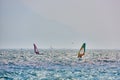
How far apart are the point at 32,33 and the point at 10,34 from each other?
3.16 ft

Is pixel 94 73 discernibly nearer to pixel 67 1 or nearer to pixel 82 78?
pixel 82 78

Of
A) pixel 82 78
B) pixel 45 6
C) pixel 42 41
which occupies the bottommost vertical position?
pixel 82 78

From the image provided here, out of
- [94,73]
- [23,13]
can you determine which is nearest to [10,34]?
[23,13]

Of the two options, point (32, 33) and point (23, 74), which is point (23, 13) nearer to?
point (32, 33)

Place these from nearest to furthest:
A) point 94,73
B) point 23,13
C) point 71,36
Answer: point 94,73, point 23,13, point 71,36

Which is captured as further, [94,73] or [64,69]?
[64,69]

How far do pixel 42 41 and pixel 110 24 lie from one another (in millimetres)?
3080

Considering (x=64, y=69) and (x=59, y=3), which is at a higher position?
(x=59, y=3)

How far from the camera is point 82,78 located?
469 inches

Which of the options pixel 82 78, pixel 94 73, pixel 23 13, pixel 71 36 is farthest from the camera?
pixel 71 36

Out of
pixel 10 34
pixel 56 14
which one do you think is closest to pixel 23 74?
pixel 10 34

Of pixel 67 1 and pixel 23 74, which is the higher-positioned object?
pixel 67 1

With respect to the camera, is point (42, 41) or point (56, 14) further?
point (42, 41)

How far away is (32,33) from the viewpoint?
14305 millimetres
